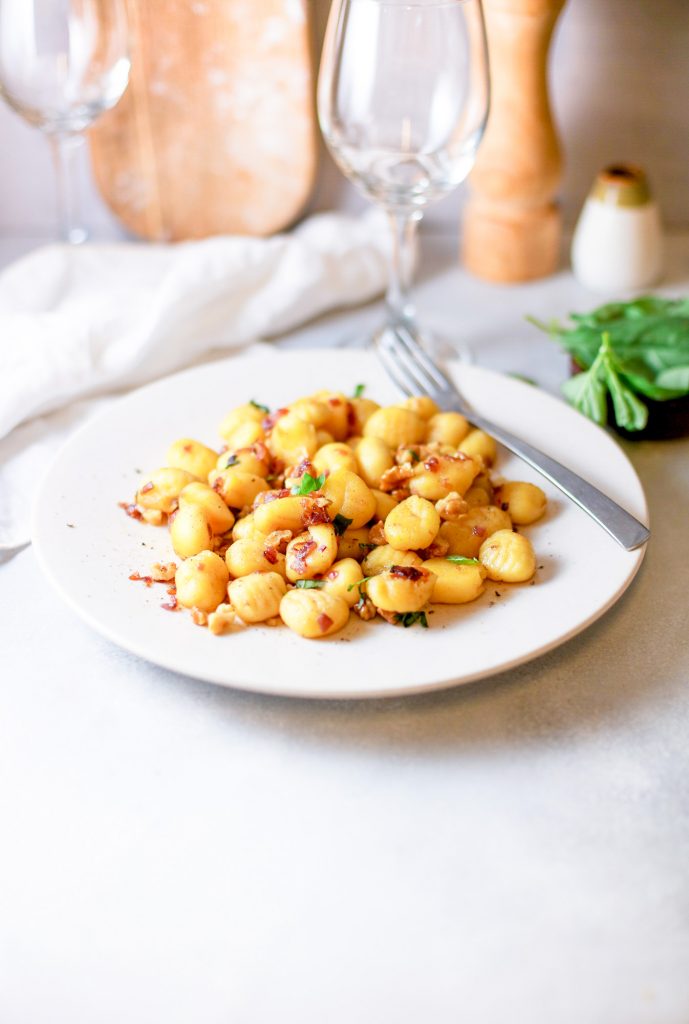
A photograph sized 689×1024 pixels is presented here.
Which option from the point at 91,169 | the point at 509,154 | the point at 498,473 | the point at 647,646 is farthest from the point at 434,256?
the point at 647,646

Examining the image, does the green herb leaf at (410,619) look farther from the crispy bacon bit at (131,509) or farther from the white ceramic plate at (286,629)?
the crispy bacon bit at (131,509)

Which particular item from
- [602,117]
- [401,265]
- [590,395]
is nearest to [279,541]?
[590,395]

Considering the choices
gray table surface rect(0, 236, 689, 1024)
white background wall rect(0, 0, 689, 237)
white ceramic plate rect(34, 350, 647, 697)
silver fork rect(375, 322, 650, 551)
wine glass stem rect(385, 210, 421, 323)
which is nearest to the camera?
gray table surface rect(0, 236, 689, 1024)

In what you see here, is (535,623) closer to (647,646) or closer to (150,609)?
(647,646)

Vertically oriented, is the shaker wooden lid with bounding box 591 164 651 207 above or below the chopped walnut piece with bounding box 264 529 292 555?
above

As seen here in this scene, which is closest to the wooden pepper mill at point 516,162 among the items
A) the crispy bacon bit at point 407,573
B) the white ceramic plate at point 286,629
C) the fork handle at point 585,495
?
the white ceramic plate at point 286,629

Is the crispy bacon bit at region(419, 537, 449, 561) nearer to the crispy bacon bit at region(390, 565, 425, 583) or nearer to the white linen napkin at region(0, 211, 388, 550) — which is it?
the crispy bacon bit at region(390, 565, 425, 583)

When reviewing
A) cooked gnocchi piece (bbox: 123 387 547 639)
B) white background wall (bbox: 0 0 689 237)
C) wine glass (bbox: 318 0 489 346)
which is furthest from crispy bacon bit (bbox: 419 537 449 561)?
white background wall (bbox: 0 0 689 237)
